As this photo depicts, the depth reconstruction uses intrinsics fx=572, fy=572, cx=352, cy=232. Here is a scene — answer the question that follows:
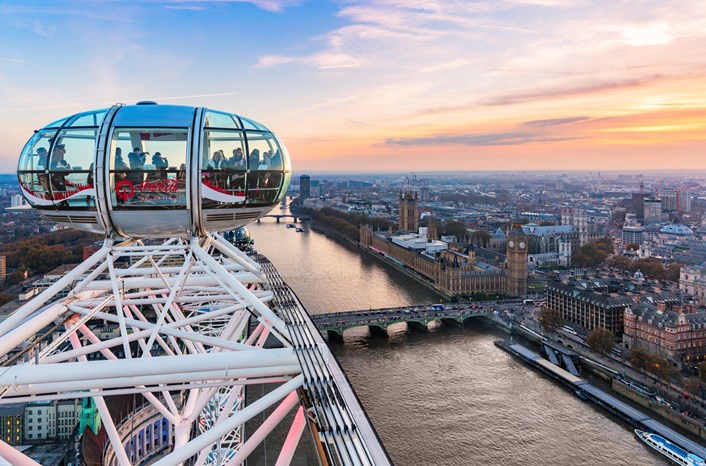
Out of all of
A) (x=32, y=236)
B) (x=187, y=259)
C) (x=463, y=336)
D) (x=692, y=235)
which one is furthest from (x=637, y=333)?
(x=32, y=236)

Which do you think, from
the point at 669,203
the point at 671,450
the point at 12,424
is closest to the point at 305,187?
the point at 669,203

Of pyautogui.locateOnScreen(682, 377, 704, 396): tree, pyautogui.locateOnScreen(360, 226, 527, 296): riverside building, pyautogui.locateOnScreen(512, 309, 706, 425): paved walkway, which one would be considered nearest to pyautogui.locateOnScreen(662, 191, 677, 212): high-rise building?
pyautogui.locateOnScreen(360, 226, 527, 296): riverside building

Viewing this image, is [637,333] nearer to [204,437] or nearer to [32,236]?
[204,437]

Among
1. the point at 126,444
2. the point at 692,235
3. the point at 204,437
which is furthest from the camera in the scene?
the point at 692,235

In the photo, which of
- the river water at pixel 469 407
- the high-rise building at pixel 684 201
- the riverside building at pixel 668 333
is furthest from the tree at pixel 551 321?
the high-rise building at pixel 684 201

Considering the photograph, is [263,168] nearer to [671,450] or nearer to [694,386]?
[671,450]

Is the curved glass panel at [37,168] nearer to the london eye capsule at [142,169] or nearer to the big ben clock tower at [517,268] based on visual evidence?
the london eye capsule at [142,169]
